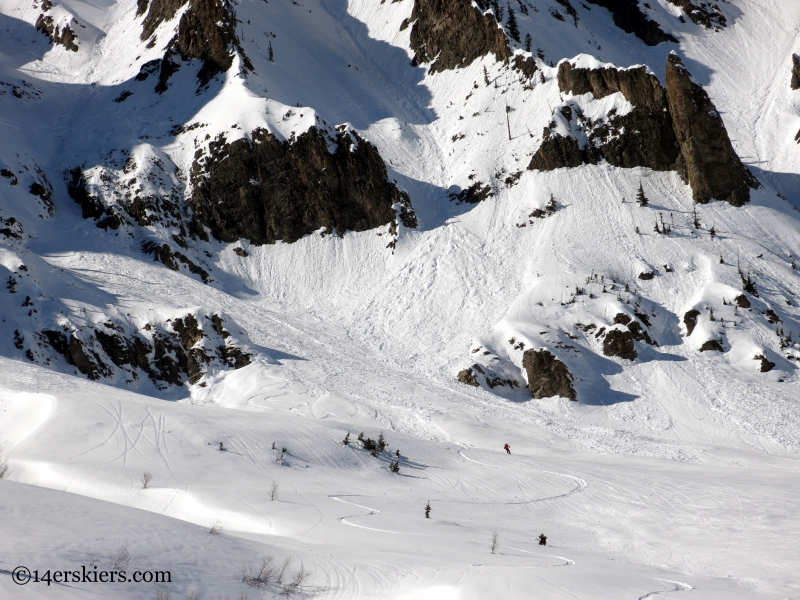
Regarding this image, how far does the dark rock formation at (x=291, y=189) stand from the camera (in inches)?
2127

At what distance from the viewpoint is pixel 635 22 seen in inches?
3265

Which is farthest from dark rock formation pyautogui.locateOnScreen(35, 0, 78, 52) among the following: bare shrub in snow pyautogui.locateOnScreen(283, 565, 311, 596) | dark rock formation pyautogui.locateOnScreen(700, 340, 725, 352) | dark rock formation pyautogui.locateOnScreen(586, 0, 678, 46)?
bare shrub in snow pyautogui.locateOnScreen(283, 565, 311, 596)

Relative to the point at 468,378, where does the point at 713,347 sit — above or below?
above

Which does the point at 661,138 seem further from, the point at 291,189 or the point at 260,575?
the point at 260,575

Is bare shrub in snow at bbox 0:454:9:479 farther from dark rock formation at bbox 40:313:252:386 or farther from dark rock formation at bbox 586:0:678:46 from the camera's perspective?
dark rock formation at bbox 586:0:678:46

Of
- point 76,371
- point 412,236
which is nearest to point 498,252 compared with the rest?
point 412,236

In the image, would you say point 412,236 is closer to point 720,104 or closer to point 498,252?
point 498,252

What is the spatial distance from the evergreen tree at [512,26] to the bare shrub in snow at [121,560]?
236ft

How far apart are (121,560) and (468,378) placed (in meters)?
30.5

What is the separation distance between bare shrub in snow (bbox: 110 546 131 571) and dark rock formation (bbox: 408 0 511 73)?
65.2 metres

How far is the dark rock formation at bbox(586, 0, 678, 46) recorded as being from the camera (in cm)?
7931

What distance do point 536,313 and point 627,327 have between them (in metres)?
5.59

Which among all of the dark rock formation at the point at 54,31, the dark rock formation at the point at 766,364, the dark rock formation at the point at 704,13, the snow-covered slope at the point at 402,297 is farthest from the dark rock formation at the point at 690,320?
the dark rock formation at the point at 54,31

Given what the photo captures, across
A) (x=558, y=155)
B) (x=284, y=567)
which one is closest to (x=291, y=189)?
(x=558, y=155)
